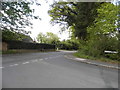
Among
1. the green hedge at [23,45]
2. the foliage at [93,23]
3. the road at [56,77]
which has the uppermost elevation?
the foliage at [93,23]

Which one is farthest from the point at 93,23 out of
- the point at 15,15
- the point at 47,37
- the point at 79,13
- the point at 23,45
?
the point at 47,37

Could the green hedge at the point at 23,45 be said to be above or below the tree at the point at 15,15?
below

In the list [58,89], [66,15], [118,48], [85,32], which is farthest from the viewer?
[66,15]

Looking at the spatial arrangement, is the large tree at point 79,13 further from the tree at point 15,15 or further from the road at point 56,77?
the road at point 56,77

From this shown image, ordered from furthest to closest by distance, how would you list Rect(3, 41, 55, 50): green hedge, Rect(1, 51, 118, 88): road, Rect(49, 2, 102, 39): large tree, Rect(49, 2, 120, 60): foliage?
Rect(3, 41, 55, 50): green hedge
Rect(49, 2, 102, 39): large tree
Rect(49, 2, 120, 60): foliage
Rect(1, 51, 118, 88): road

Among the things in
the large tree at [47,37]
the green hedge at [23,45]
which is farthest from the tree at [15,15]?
the large tree at [47,37]

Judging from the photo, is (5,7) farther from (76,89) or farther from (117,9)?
(117,9)

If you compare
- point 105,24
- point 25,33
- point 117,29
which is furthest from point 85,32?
point 25,33

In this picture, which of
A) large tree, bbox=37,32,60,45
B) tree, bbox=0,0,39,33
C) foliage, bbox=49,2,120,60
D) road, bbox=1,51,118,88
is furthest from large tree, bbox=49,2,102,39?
large tree, bbox=37,32,60,45

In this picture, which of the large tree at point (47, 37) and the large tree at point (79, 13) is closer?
the large tree at point (79, 13)

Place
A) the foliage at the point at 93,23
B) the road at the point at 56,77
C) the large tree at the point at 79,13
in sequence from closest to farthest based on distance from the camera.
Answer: the road at the point at 56,77, the foliage at the point at 93,23, the large tree at the point at 79,13

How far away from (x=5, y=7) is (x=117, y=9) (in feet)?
37.0

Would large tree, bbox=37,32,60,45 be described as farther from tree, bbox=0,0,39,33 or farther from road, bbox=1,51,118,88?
road, bbox=1,51,118,88

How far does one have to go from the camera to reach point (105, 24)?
31.5 feet
